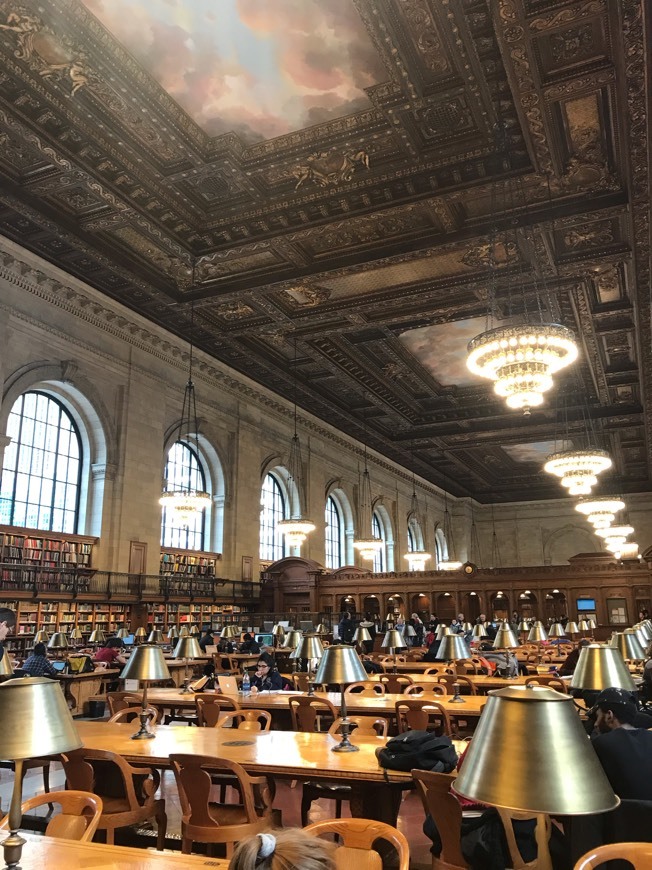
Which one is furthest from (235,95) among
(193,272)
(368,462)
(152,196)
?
(368,462)

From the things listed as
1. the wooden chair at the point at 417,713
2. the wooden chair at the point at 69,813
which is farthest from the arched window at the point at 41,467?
the wooden chair at the point at 69,813

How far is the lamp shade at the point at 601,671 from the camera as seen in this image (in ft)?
12.9

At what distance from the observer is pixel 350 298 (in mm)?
13039

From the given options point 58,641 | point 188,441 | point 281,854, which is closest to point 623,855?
point 281,854

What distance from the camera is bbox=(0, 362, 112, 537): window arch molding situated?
43.9 feet

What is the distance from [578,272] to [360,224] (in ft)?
12.4

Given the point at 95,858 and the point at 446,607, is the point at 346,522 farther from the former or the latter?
the point at 95,858

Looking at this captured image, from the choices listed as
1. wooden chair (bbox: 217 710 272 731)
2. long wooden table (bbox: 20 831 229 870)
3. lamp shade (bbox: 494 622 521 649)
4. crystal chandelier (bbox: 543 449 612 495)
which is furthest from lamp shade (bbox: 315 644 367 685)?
crystal chandelier (bbox: 543 449 612 495)

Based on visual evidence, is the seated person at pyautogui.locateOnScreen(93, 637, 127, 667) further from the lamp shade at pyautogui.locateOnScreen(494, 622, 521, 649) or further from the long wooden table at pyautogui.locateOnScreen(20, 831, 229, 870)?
the long wooden table at pyautogui.locateOnScreen(20, 831, 229, 870)

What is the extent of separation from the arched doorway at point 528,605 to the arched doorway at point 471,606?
4.51 ft

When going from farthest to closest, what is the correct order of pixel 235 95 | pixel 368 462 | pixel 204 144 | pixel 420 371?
pixel 368 462
pixel 420 371
pixel 204 144
pixel 235 95

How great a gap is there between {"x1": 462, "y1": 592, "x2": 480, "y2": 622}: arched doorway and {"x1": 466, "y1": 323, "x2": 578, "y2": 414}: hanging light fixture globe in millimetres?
15915

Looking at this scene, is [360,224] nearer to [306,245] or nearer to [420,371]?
[306,245]

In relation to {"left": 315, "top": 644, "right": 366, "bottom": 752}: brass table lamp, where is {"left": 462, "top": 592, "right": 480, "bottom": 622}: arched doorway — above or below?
above
